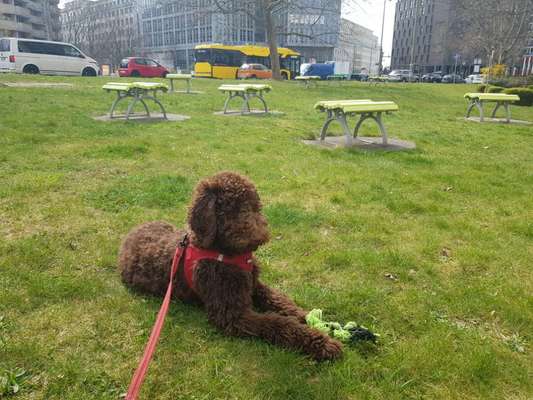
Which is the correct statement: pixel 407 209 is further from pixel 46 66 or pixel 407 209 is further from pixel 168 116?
pixel 46 66

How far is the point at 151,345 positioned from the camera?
1.95m

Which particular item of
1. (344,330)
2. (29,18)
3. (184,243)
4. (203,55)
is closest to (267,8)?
(203,55)

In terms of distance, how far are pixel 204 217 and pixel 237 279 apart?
17.2 inches

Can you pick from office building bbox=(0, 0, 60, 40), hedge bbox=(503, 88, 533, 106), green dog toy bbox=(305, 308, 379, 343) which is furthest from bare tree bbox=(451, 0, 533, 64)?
office building bbox=(0, 0, 60, 40)

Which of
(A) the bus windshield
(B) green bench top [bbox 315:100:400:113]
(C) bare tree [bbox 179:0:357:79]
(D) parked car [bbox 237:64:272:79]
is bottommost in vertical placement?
(B) green bench top [bbox 315:100:400:113]

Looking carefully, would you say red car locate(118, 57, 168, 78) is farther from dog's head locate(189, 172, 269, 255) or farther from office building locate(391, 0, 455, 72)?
office building locate(391, 0, 455, 72)

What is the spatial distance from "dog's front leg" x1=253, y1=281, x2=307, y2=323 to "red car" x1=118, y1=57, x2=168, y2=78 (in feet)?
118

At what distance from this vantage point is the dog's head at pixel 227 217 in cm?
250

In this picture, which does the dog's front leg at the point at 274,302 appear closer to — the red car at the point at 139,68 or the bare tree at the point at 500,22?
the red car at the point at 139,68

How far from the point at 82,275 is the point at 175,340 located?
1.21m

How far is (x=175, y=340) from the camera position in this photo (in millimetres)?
2666

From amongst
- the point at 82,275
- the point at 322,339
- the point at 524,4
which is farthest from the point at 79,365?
the point at 524,4

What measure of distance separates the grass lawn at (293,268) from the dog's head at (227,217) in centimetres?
61

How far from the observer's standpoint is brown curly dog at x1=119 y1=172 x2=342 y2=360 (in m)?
2.51
